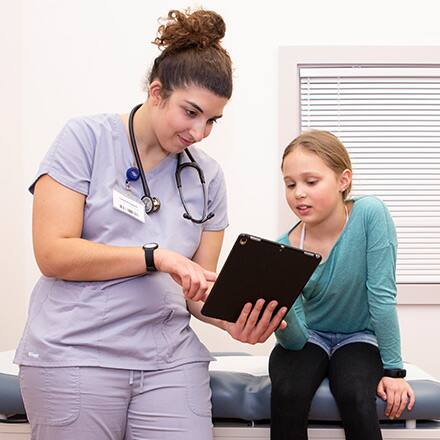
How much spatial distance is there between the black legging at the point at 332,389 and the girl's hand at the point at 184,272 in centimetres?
32

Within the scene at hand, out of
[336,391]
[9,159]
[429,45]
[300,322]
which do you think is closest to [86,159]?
[300,322]

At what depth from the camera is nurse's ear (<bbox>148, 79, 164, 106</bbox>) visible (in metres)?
1.44

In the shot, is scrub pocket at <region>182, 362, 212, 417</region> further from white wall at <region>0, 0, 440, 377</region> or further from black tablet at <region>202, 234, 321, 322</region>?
white wall at <region>0, 0, 440, 377</region>

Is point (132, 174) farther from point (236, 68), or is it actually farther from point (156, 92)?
point (236, 68)

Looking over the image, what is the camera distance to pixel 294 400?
1.43 m

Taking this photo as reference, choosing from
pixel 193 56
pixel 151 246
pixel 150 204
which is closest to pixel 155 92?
pixel 193 56

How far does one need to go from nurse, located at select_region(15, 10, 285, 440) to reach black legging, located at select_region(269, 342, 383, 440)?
148 millimetres

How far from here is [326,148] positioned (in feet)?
5.41

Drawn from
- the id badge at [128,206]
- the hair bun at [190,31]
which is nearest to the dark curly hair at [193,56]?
the hair bun at [190,31]

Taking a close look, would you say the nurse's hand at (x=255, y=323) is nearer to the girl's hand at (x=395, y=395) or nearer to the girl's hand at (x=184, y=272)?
A: the girl's hand at (x=184, y=272)

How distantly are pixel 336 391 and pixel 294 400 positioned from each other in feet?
0.34

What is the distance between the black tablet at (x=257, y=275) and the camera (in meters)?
1.25

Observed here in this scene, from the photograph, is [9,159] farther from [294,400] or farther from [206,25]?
[294,400]

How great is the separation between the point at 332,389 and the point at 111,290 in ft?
1.86
